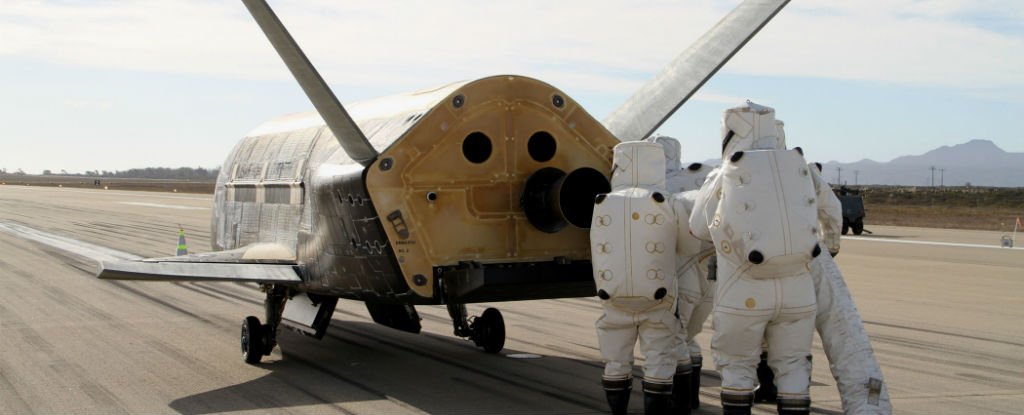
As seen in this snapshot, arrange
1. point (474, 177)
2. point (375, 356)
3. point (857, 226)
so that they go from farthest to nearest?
point (857, 226) → point (375, 356) → point (474, 177)

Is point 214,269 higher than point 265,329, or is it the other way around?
point 214,269

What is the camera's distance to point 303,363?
448 inches

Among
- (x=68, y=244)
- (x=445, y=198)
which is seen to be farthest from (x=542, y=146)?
(x=68, y=244)

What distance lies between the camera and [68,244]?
29516 mm

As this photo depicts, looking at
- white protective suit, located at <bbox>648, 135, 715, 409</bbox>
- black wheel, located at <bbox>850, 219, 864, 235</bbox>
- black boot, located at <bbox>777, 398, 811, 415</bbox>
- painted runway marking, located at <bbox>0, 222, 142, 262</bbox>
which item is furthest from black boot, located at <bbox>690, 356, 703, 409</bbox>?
black wheel, located at <bbox>850, 219, 864, 235</bbox>

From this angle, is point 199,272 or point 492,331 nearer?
point 199,272

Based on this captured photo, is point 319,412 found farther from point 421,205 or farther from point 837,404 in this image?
point 837,404

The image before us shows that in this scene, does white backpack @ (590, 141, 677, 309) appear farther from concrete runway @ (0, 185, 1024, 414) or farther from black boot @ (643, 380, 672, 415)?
concrete runway @ (0, 185, 1024, 414)

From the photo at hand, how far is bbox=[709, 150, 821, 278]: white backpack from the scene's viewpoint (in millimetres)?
6758

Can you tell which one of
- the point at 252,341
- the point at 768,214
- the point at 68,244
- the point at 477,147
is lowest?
the point at 68,244

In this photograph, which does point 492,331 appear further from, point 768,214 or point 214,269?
point 768,214

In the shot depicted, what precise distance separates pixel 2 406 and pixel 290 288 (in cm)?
322

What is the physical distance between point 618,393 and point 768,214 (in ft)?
6.61

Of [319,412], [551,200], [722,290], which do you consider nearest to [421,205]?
[551,200]
